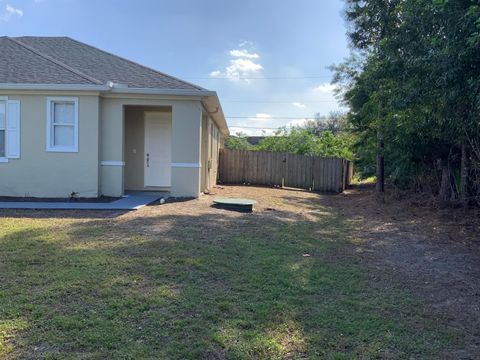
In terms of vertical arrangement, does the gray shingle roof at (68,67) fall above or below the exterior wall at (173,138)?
above

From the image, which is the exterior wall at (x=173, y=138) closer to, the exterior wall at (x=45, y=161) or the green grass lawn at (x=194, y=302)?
the exterior wall at (x=45, y=161)

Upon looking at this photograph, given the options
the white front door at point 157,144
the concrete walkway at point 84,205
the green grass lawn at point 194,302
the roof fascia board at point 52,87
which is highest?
the roof fascia board at point 52,87

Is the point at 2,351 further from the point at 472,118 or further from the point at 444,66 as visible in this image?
the point at 472,118

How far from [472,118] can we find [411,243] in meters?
2.42

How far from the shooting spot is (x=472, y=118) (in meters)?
6.63

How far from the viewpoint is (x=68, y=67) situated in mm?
11867

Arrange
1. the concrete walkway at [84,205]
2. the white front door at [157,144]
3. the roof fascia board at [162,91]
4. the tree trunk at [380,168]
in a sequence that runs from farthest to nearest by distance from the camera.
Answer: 1. the tree trunk at [380,168]
2. the white front door at [157,144]
3. the roof fascia board at [162,91]
4. the concrete walkway at [84,205]

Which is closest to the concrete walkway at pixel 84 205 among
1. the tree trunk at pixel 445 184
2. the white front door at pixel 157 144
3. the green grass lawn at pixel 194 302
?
the white front door at pixel 157 144

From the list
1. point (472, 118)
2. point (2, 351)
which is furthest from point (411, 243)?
point (2, 351)

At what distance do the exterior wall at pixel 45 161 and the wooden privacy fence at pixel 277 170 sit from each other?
9.37 m

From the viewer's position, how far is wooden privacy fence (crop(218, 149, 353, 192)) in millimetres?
19516

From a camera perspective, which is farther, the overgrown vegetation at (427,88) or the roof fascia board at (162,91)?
the roof fascia board at (162,91)

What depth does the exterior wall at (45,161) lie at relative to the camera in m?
11.0

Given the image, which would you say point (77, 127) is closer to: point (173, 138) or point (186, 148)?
point (173, 138)
